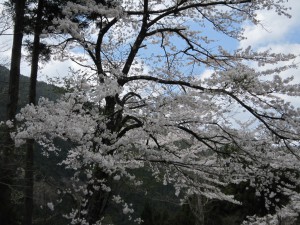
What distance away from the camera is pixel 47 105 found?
3479mm

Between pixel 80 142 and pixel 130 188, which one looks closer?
pixel 80 142

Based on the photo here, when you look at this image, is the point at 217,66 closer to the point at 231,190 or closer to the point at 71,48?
the point at 71,48

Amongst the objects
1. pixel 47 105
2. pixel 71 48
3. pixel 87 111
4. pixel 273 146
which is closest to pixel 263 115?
pixel 273 146

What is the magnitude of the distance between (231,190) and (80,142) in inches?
555

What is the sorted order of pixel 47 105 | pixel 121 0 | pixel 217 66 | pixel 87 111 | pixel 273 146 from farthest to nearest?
pixel 217 66, pixel 121 0, pixel 273 146, pixel 87 111, pixel 47 105

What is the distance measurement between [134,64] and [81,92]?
9.08 ft

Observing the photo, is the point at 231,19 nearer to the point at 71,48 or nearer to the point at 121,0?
the point at 121,0

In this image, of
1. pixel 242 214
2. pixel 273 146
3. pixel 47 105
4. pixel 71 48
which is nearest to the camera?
pixel 47 105

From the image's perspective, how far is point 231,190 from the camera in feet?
53.8

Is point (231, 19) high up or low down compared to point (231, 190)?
up

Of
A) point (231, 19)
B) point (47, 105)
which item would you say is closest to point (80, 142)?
point (47, 105)

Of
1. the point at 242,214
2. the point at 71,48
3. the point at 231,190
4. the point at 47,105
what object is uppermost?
the point at 71,48

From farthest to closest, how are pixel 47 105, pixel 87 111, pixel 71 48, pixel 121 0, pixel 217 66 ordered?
pixel 71 48 → pixel 217 66 → pixel 121 0 → pixel 87 111 → pixel 47 105

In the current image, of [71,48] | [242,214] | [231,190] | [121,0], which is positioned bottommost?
[242,214]
